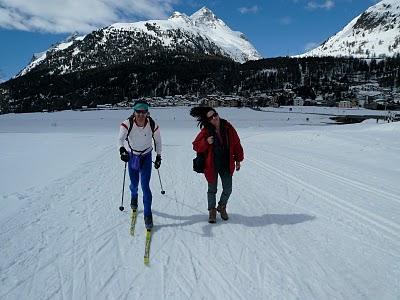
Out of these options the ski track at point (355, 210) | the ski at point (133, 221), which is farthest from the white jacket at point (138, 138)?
the ski track at point (355, 210)

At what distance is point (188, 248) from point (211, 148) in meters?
1.62

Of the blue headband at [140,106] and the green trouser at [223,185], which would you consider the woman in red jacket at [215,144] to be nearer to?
the green trouser at [223,185]

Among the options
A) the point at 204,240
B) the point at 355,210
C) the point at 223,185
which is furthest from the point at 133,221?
the point at 355,210

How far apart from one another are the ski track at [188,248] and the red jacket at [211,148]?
0.98 meters

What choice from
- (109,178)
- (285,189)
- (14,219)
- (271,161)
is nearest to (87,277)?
(14,219)

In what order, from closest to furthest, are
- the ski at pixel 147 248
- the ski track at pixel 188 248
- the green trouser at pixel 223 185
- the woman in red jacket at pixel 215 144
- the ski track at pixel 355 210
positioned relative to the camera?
the ski track at pixel 188 248
the ski at pixel 147 248
the woman in red jacket at pixel 215 144
the ski track at pixel 355 210
the green trouser at pixel 223 185

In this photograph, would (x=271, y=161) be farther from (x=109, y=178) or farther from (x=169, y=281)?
(x=169, y=281)

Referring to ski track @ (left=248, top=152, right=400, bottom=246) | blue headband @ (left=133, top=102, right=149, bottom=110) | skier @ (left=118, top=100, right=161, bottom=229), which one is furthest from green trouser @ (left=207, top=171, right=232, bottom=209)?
Result: ski track @ (left=248, top=152, right=400, bottom=246)

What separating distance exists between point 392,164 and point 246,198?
779cm

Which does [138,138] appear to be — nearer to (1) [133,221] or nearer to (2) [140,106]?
(2) [140,106]

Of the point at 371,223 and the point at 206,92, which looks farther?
the point at 206,92

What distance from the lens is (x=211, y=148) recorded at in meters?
6.29

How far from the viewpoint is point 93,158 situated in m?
15.9

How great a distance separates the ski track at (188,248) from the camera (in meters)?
4.46
